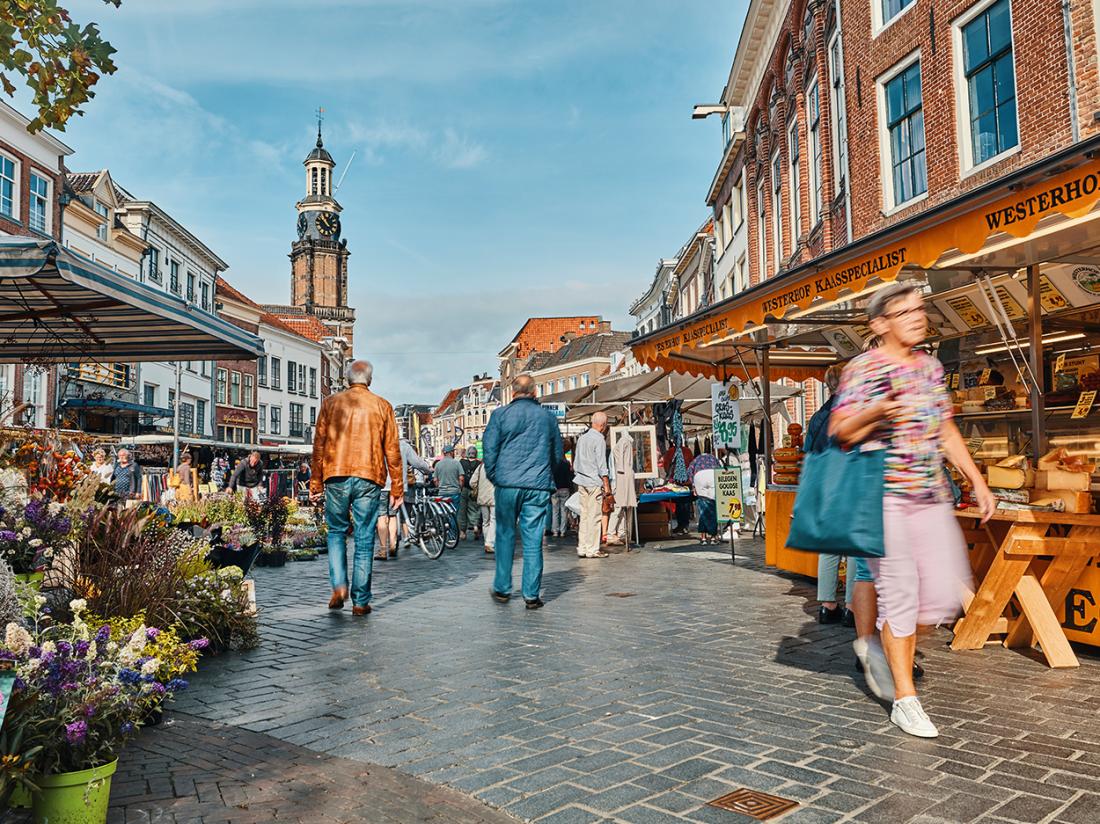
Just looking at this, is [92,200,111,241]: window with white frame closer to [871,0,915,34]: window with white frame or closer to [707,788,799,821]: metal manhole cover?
[871,0,915,34]: window with white frame

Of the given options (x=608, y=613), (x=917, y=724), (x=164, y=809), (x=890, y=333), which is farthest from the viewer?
(x=608, y=613)

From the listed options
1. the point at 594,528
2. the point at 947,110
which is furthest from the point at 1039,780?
the point at 947,110

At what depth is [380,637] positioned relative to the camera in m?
6.04

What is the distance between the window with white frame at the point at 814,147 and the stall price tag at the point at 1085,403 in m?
12.2

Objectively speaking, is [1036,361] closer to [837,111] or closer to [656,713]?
[656,713]

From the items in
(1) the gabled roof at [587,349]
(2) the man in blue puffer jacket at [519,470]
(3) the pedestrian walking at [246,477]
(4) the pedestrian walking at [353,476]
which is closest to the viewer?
(4) the pedestrian walking at [353,476]

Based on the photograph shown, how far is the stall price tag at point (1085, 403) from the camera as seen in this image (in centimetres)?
703

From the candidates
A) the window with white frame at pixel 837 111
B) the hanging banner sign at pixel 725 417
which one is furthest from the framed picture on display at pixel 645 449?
the window with white frame at pixel 837 111

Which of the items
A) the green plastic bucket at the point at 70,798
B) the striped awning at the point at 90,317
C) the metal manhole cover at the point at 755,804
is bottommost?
the metal manhole cover at the point at 755,804

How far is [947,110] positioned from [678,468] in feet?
24.4

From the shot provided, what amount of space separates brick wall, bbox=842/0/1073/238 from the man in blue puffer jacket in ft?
16.5

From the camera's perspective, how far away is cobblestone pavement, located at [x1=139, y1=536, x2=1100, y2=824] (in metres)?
3.07

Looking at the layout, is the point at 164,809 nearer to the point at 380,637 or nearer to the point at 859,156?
the point at 380,637

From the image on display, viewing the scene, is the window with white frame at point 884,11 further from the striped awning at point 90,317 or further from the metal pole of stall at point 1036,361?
the striped awning at point 90,317
